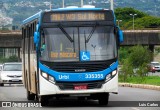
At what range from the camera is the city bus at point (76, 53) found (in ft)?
76.6

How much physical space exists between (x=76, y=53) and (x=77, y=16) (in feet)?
4.28

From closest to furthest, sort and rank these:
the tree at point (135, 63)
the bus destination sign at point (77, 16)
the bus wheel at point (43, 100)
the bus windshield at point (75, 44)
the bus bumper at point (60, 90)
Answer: the bus bumper at point (60, 90) < the bus windshield at point (75, 44) < the bus destination sign at point (77, 16) < the bus wheel at point (43, 100) < the tree at point (135, 63)

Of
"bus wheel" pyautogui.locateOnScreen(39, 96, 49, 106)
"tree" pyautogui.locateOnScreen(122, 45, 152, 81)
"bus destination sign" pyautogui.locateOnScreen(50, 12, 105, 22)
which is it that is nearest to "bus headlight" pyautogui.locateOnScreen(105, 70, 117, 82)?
"bus destination sign" pyautogui.locateOnScreen(50, 12, 105, 22)

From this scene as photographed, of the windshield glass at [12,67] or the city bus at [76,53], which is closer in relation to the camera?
the city bus at [76,53]

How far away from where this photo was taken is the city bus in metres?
23.3

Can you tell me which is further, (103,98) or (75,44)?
(103,98)

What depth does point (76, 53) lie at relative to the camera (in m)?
23.5

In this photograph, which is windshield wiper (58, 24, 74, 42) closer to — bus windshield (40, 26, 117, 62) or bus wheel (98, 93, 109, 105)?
bus windshield (40, 26, 117, 62)

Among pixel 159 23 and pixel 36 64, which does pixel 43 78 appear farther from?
pixel 159 23

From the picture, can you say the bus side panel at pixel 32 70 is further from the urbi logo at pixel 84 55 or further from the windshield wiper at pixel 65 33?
the urbi logo at pixel 84 55

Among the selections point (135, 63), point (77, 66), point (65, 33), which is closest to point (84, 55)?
point (77, 66)

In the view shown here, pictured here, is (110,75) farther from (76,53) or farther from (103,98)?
(76,53)

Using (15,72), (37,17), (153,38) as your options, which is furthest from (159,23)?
(37,17)

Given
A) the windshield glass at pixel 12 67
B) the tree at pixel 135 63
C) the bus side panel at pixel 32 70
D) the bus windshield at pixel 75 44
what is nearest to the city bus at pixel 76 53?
the bus windshield at pixel 75 44
